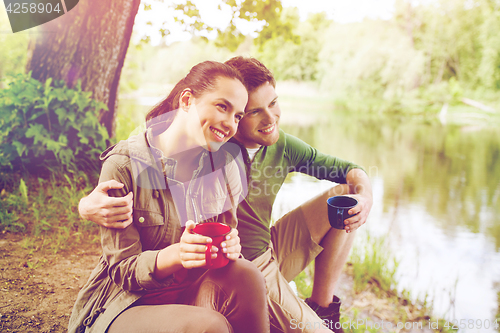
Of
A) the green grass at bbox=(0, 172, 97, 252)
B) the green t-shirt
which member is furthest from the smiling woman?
the green grass at bbox=(0, 172, 97, 252)

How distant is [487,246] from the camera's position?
523 cm

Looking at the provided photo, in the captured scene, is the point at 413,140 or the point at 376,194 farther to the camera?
the point at 413,140

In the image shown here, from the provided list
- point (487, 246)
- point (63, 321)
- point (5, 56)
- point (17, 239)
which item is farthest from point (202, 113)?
point (5, 56)

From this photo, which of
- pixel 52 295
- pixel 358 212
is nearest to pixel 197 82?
pixel 358 212

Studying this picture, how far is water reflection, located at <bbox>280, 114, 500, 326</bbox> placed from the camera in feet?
13.0

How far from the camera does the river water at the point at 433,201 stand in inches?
154

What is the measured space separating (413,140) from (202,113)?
42.5ft

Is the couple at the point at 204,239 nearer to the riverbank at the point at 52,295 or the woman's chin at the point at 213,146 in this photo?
the woman's chin at the point at 213,146

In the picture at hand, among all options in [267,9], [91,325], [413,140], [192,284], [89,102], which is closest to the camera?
[91,325]

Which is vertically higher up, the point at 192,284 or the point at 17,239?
the point at 192,284

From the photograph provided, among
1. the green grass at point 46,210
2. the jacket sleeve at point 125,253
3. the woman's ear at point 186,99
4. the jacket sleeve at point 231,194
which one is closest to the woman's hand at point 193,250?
the jacket sleeve at point 125,253

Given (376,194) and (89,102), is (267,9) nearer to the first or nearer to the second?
(89,102)

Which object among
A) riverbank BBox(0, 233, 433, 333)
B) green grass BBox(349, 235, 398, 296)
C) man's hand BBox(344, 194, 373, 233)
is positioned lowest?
green grass BBox(349, 235, 398, 296)

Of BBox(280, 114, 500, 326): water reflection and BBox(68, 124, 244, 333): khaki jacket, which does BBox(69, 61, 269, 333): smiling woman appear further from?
BBox(280, 114, 500, 326): water reflection
